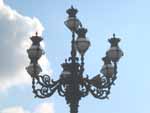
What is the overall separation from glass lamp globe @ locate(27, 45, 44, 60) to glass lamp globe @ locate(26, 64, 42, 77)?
24cm

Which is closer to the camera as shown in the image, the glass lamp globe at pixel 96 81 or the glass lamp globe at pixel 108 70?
the glass lamp globe at pixel 96 81

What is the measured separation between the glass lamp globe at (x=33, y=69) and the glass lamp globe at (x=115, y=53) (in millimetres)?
2088

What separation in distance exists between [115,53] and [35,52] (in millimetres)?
2307

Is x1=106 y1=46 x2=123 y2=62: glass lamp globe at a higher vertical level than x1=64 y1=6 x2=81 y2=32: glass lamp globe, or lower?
lower

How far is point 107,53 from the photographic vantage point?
1764cm

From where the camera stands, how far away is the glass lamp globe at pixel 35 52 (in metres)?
17.3

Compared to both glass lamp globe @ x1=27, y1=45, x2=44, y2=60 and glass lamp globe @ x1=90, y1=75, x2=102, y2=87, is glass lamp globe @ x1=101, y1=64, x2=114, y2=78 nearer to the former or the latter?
glass lamp globe @ x1=90, y1=75, x2=102, y2=87

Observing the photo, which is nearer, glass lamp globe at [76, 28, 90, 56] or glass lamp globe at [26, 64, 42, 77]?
glass lamp globe at [76, 28, 90, 56]

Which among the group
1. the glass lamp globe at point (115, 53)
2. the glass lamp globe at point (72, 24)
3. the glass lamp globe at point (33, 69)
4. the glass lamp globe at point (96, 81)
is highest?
the glass lamp globe at point (72, 24)

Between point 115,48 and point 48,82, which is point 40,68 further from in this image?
point 115,48

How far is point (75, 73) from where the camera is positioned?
16953mm

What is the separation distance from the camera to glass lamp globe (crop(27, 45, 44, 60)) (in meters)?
17.3

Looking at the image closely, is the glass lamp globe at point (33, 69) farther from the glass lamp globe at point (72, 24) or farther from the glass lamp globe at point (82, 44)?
the glass lamp globe at point (72, 24)

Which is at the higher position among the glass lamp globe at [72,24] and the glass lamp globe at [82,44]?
the glass lamp globe at [72,24]
